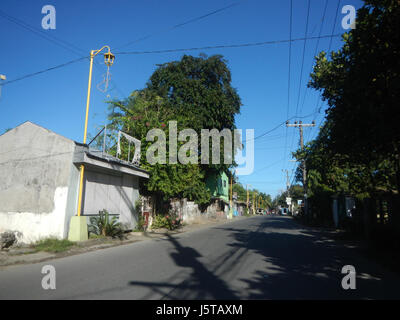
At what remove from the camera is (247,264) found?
7961mm

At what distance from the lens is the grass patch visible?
993cm

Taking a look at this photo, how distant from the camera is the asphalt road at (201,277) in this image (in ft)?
17.2

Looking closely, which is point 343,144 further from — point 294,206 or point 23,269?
point 294,206

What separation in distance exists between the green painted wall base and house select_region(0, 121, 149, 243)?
178 millimetres

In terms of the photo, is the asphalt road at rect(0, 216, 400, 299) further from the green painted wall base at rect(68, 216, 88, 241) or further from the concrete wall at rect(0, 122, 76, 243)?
the concrete wall at rect(0, 122, 76, 243)

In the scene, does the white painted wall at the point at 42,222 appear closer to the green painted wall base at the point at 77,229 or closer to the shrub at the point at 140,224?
the green painted wall base at the point at 77,229

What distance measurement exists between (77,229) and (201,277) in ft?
22.6

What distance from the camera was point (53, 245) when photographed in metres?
10.4

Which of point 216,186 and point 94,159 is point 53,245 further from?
point 216,186

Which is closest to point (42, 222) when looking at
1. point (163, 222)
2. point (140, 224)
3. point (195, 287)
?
point (140, 224)

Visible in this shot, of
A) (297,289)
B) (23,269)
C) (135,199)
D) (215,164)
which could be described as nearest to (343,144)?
(297,289)

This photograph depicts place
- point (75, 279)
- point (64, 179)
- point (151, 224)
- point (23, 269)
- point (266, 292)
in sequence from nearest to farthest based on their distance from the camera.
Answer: point (266, 292)
point (75, 279)
point (23, 269)
point (64, 179)
point (151, 224)

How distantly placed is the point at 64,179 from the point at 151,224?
9467mm

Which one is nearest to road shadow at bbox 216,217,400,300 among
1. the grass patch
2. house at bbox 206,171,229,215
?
the grass patch
